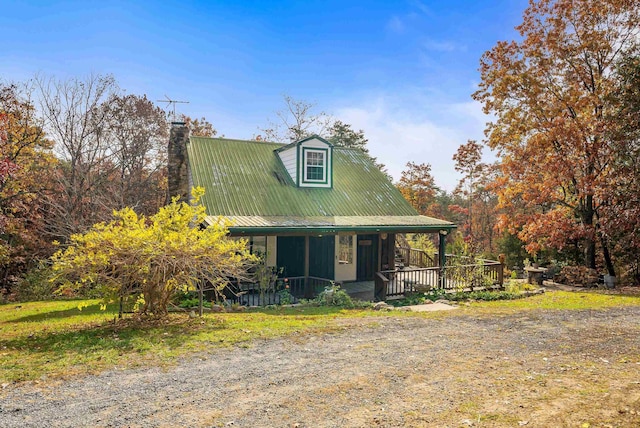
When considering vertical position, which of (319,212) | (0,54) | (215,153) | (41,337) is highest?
(0,54)

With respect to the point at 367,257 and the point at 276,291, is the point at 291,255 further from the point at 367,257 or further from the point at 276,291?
the point at 367,257

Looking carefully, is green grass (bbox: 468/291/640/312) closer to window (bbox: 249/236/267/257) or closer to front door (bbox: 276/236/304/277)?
front door (bbox: 276/236/304/277)

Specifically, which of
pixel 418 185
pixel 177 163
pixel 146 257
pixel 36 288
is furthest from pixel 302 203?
pixel 418 185

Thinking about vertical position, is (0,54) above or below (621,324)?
above

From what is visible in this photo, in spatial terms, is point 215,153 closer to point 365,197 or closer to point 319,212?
point 319,212

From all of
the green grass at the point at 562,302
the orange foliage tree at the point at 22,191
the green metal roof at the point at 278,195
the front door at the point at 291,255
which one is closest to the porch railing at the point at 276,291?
the front door at the point at 291,255

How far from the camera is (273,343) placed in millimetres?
7172

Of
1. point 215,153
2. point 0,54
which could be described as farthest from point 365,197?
point 0,54

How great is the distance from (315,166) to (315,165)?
4cm

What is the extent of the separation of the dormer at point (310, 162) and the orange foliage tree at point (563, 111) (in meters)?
8.59

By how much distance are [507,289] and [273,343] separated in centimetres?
1168

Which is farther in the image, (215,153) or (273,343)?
(215,153)

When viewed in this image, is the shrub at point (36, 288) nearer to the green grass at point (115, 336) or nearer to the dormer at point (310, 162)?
the green grass at point (115, 336)

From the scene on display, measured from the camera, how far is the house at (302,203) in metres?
14.5
